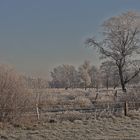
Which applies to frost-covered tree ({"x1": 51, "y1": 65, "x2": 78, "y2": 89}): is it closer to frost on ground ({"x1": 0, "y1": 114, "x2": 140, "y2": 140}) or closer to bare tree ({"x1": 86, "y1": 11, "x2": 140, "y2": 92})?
bare tree ({"x1": 86, "y1": 11, "x2": 140, "y2": 92})

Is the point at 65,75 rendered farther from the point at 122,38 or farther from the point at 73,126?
the point at 73,126

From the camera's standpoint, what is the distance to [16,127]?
18641mm

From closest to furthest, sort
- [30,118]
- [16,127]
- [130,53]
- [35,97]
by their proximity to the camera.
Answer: [16,127]
[30,118]
[35,97]
[130,53]

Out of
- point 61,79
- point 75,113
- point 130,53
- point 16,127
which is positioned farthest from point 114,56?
point 61,79

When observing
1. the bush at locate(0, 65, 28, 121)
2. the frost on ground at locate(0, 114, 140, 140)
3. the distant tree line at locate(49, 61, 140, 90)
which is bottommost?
the frost on ground at locate(0, 114, 140, 140)

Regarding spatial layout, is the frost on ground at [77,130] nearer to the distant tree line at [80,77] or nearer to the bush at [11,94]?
the bush at [11,94]

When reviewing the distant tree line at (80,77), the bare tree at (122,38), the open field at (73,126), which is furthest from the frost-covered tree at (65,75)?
the open field at (73,126)

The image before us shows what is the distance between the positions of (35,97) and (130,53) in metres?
37.8

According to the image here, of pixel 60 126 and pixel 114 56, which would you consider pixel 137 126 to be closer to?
pixel 60 126

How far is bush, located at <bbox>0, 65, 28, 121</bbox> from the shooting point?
19.6 metres

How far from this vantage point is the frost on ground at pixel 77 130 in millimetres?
16125

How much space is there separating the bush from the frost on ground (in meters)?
1.00

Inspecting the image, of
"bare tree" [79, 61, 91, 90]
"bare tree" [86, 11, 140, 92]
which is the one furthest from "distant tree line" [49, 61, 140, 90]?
"bare tree" [86, 11, 140, 92]

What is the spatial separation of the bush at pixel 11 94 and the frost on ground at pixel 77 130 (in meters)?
1.00
